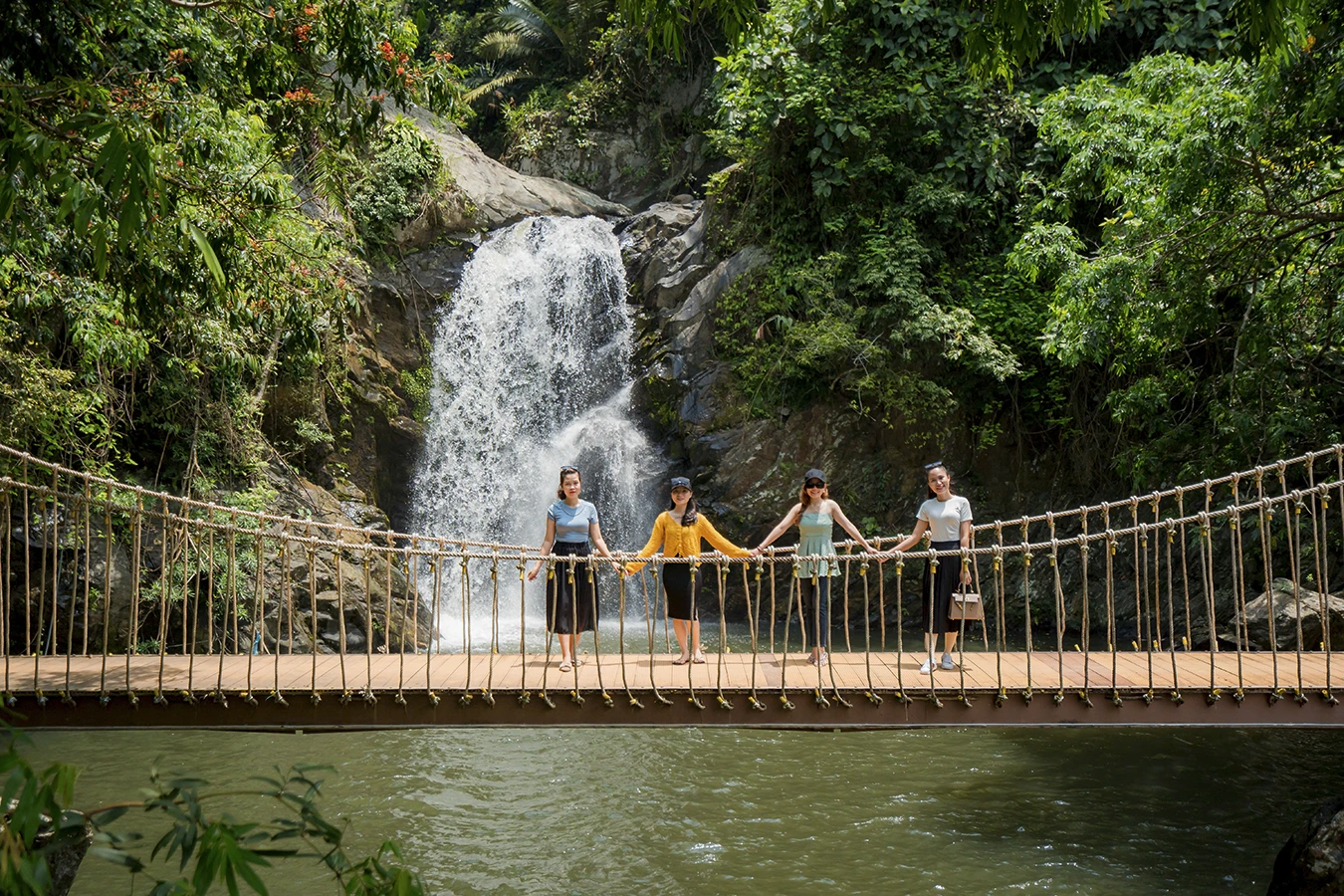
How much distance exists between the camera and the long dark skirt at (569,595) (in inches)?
218

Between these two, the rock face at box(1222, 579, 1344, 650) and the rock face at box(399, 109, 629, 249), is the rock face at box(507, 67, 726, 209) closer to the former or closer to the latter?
the rock face at box(399, 109, 629, 249)

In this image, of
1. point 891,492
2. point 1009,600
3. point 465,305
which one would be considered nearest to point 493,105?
point 465,305

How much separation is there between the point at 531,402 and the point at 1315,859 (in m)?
9.48

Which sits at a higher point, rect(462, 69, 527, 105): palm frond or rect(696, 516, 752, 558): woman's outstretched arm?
rect(462, 69, 527, 105): palm frond

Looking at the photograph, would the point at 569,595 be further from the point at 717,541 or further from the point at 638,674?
the point at 717,541

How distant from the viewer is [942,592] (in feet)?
18.5

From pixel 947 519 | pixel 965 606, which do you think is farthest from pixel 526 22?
pixel 965 606

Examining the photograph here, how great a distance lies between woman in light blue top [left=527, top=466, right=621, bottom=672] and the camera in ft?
18.2

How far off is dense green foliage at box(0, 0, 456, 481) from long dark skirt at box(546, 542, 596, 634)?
5.69 feet

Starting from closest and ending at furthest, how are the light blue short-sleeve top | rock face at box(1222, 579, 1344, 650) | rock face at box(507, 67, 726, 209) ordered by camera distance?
the light blue short-sleeve top → rock face at box(1222, 579, 1344, 650) → rock face at box(507, 67, 726, 209)

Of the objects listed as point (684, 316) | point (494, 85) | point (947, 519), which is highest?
point (494, 85)

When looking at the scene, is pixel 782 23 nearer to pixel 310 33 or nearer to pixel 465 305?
pixel 465 305

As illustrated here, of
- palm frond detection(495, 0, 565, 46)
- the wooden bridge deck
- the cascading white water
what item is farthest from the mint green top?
palm frond detection(495, 0, 565, 46)

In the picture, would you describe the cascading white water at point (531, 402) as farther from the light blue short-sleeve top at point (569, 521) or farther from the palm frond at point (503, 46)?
the palm frond at point (503, 46)
